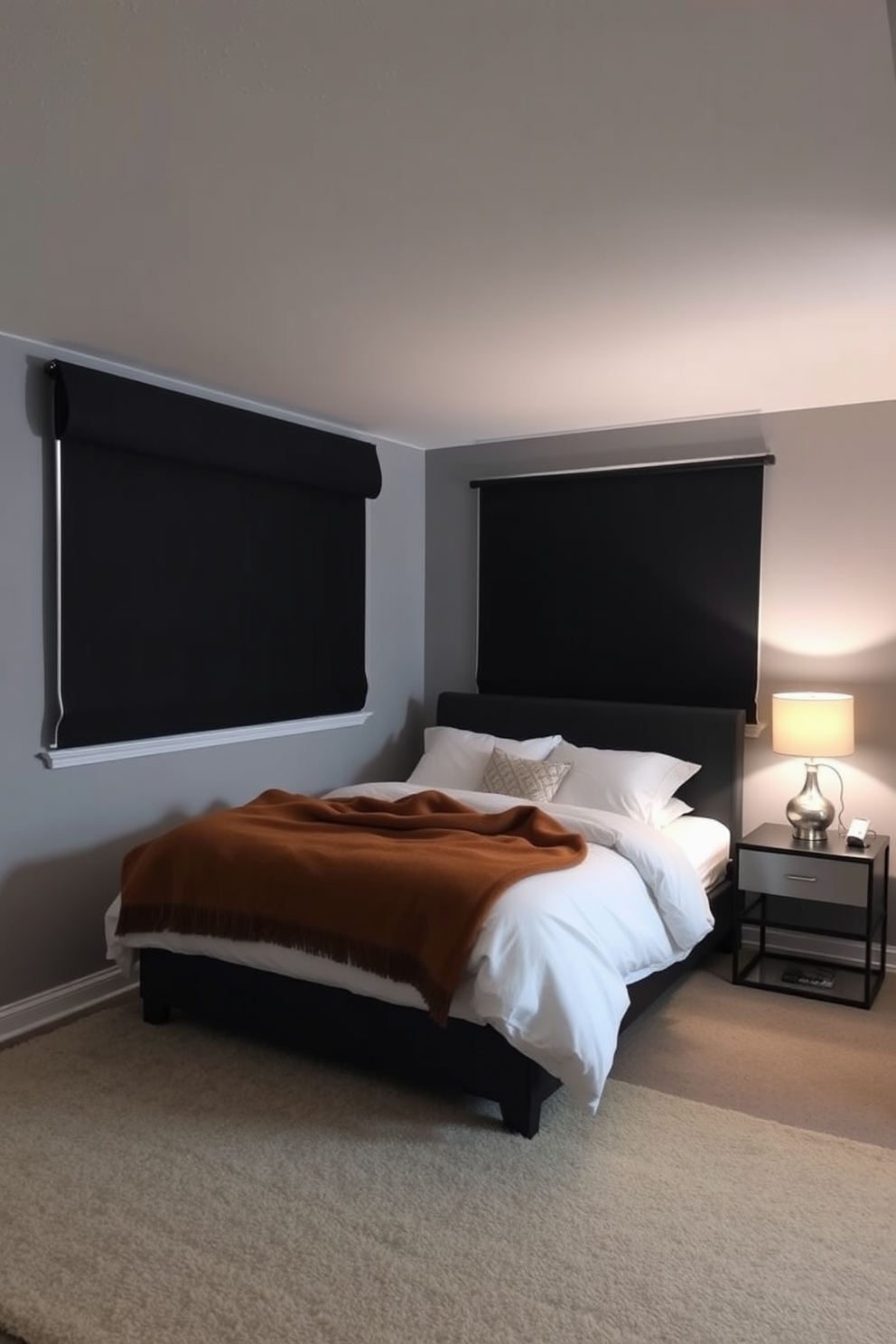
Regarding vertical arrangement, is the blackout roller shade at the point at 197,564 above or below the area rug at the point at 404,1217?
above

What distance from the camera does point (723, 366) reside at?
12.1 ft

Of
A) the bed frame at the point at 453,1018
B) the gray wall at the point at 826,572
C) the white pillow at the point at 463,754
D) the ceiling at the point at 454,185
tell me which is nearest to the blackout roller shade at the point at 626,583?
the gray wall at the point at 826,572

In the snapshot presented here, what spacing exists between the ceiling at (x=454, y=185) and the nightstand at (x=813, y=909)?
5.97 feet

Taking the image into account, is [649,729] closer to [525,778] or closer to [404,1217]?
[525,778]

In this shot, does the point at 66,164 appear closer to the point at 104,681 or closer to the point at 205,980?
the point at 104,681

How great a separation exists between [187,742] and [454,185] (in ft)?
8.20

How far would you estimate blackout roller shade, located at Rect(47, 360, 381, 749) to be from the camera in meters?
3.57

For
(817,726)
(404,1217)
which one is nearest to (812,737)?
(817,726)

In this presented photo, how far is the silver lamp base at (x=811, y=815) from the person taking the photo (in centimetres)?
399

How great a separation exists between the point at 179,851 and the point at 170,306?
5.68 feet

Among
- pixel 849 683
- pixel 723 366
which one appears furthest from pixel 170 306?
pixel 849 683

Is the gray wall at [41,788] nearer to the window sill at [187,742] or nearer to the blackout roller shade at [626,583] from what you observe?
the window sill at [187,742]

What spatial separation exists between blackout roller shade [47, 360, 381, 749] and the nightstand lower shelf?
218 centimetres

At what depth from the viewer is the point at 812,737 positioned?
3.92 meters
